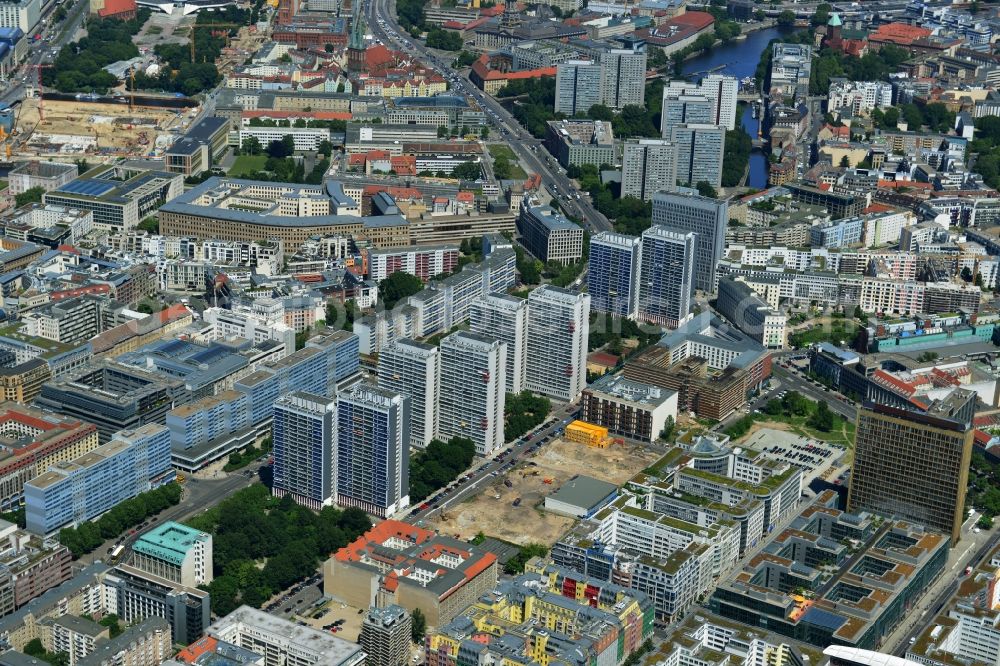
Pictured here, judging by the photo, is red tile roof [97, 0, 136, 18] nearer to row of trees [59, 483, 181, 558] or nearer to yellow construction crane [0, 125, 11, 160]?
yellow construction crane [0, 125, 11, 160]

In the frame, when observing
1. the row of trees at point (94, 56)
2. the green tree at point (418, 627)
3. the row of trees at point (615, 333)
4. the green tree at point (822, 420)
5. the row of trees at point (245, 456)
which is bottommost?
the green tree at point (418, 627)

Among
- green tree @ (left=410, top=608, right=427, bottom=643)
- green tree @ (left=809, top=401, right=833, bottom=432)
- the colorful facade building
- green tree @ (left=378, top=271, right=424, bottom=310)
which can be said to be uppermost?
green tree @ (left=378, top=271, right=424, bottom=310)

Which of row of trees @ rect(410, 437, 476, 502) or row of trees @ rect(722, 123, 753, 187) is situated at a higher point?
row of trees @ rect(722, 123, 753, 187)

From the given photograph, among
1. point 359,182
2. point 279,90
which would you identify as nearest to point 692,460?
point 359,182

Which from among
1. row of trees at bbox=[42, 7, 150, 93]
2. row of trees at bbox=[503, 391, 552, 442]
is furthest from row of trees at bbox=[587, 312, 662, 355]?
row of trees at bbox=[42, 7, 150, 93]

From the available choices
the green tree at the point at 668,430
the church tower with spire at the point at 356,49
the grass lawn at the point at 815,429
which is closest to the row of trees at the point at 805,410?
the grass lawn at the point at 815,429

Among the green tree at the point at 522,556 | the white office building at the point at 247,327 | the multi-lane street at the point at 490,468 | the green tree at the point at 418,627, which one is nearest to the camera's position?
the green tree at the point at 418,627

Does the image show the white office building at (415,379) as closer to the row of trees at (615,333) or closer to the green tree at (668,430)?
the green tree at (668,430)

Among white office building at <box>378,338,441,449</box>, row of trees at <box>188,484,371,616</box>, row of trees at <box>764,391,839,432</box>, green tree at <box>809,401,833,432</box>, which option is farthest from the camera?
row of trees at <box>764,391,839,432</box>
